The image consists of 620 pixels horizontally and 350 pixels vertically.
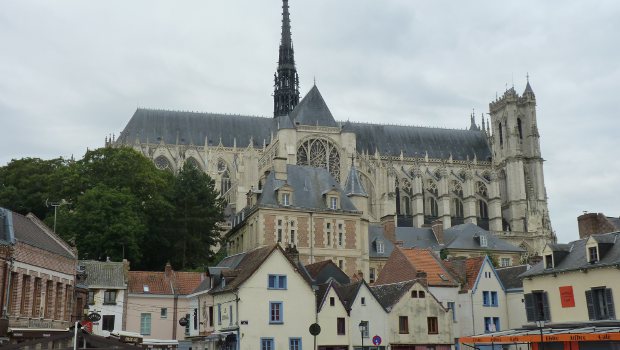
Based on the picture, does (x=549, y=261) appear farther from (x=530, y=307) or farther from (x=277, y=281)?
(x=277, y=281)

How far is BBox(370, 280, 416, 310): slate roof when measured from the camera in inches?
1383

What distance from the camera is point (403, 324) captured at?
3497 cm

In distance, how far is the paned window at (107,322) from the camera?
3844cm

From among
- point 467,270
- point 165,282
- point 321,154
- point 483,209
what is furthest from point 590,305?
point 483,209

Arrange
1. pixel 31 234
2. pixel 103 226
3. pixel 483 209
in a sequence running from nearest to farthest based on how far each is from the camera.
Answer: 1. pixel 31 234
2. pixel 103 226
3. pixel 483 209

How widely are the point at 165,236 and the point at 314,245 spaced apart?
12.1m

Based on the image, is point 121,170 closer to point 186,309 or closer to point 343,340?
point 186,309

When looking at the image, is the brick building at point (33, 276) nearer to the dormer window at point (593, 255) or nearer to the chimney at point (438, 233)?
the dormer window at point (593, 255)

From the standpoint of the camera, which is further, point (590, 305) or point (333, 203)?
point (333, 203)

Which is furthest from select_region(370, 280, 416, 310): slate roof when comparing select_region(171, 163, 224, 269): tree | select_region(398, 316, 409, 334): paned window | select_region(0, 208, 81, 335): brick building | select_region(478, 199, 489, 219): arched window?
select_region(478, 199, 489, 219): arched window

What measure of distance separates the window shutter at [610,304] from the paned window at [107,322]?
2469cm

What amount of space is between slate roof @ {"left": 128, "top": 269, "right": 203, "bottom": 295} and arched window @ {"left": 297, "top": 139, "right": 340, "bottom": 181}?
1448 inches

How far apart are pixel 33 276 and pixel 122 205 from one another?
21749 mm

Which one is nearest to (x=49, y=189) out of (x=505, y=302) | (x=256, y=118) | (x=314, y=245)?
(x=314, y=245)
